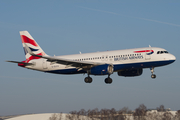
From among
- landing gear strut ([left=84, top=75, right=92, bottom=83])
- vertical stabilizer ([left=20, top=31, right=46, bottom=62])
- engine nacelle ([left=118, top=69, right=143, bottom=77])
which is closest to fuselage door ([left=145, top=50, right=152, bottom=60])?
engine nacelle ([left=118, top=69, right=143, bottom=77])

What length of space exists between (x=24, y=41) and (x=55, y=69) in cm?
1082

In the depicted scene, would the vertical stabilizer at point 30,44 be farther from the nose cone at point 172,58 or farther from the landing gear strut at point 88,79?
the nose cone at point 172,58

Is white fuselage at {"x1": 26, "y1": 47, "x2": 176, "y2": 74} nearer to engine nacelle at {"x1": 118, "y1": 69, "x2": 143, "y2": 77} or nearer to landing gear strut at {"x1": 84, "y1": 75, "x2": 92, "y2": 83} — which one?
landing gear strut at {"x1": 84, "y1": 75, "x2": 92, "y2": 83}

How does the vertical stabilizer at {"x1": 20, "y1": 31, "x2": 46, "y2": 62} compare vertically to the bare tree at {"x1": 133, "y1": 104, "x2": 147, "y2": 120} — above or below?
above

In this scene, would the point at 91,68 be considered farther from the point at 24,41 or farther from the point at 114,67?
the point at 24,41

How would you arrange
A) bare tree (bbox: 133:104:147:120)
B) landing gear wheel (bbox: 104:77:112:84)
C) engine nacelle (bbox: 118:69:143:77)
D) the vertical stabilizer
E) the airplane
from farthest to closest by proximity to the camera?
bare tree (bbox: 133:104:147:120), the vertical stabilizer, landing gear wheel (bbox: 104:77:112:84), engine nacelle (bbox: 118:69:143:77), the airplane

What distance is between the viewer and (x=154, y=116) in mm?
96250

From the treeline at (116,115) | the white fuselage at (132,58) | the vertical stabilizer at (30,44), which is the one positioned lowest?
the treeline at (116,115)

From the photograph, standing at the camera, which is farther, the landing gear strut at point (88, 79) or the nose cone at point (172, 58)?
the landing gear strut at point (88, 79)

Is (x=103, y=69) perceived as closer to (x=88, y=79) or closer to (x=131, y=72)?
(x=88, y=79)


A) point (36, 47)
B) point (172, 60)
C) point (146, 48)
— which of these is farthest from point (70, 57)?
point (172, 60)

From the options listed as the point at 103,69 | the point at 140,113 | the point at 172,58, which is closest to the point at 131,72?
the point at 103,69

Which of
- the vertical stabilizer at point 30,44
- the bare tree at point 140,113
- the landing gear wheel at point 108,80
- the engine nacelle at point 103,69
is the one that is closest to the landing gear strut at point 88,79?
the landing gear wheel at point 108,80

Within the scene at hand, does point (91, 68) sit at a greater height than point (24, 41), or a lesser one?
lesser
